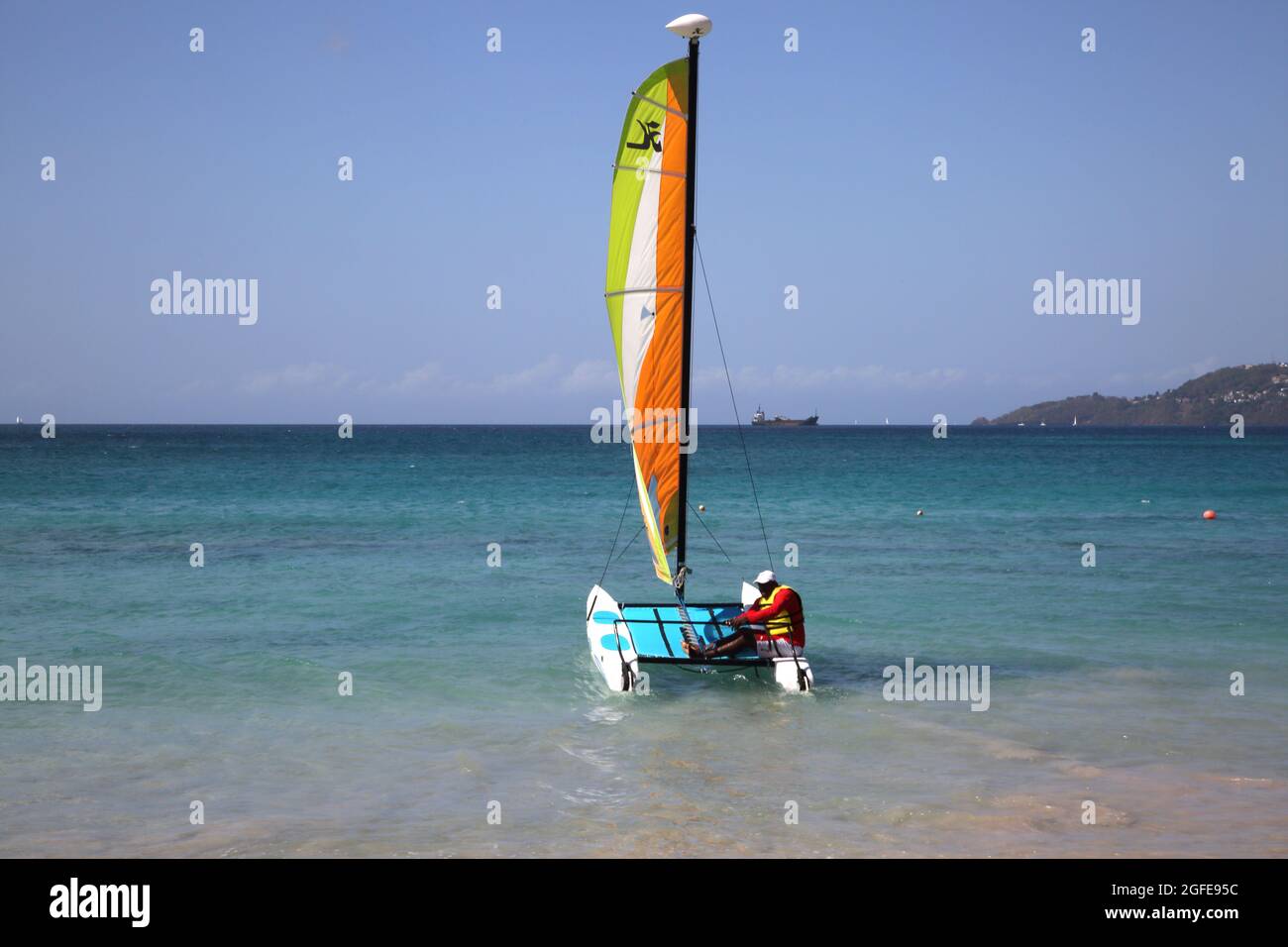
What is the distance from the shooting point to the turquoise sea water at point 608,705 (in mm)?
9422

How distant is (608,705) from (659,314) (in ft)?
17.7

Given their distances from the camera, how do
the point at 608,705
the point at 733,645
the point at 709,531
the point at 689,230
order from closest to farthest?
the point at 608,705 < the point at 733,645 < the point at 689,230 < the point at 709,531

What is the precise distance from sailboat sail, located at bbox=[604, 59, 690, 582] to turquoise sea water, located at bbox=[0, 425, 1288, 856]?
10.0 ft

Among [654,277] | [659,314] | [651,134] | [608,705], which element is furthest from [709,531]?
[608,705]

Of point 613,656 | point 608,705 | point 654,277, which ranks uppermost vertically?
point 654,277

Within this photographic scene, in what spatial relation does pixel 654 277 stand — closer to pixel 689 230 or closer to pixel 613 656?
pixel 689 230

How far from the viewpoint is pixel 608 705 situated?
13.5 meters

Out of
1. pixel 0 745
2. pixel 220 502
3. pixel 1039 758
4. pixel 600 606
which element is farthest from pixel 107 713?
pixel 220 502

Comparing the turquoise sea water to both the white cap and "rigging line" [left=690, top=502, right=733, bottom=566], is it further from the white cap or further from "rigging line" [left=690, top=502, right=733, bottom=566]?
the white cap

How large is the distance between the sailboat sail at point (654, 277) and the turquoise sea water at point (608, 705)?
305 centimetres

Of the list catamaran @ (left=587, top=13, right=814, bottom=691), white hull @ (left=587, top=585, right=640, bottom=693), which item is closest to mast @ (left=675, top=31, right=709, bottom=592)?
catamaran @ (left=587, top=13, right=814, bottom=691)

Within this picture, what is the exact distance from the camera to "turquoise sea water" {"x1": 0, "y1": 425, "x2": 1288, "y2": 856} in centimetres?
942

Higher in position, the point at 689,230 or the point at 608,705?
the point at 689,230
